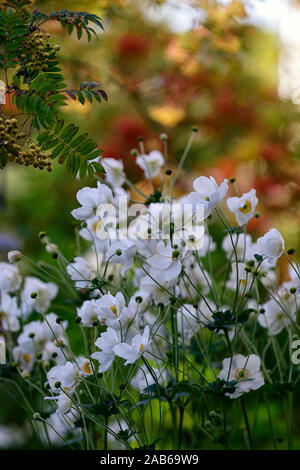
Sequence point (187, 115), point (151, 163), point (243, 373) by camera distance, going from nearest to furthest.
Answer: point (243, 373) → point (151, 163) → point (187, 115)

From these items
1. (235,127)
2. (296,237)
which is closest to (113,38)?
(235,127)

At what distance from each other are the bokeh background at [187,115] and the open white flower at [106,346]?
1.88 m

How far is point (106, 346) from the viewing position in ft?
2.12

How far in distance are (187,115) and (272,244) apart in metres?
2.66

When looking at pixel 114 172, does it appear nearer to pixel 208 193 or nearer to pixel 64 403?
pixel 208 193

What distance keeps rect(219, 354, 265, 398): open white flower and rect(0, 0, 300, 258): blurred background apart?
174 cm

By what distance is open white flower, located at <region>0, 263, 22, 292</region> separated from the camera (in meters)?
0.87

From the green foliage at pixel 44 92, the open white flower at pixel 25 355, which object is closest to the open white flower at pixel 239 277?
the green foliage at pixel 44 92

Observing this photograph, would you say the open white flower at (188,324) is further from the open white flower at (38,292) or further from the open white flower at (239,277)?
the open white flower at (38,292)

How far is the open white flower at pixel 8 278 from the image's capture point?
87 centimetres

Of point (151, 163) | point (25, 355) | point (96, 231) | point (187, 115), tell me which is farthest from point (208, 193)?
point (187, 115)

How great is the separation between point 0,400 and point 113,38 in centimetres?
239

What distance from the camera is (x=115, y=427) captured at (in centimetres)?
99

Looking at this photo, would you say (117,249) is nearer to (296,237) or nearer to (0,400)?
(0,400)
